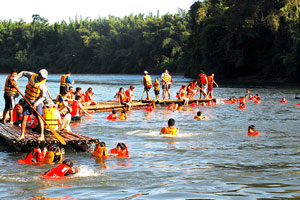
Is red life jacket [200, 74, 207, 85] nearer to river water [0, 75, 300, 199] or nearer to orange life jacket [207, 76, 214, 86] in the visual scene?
orange life jacket [207, 76, 214, 86]

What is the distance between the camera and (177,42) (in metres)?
111

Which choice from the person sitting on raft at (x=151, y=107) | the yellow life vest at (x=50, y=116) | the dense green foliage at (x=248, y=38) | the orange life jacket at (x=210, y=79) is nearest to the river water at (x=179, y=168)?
the yellow life vest at (x=50, y=116)

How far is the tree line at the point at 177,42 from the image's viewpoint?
56719mm

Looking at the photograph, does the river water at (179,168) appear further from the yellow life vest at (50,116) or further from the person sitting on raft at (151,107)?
the person sitting on raft at (151,107)

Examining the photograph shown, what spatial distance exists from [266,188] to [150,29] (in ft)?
372

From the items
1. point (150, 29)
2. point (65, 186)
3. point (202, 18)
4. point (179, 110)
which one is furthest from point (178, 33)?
point (65, 186)

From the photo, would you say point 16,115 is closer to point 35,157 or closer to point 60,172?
point 35,157

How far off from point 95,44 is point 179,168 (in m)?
128

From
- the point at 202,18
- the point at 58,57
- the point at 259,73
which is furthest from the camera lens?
the point at 58,57

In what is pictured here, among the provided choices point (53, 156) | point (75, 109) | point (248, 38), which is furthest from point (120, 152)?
point (248, 38)

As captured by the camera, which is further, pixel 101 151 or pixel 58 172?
pixel 101 151

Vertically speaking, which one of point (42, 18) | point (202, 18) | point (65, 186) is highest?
point (42, 18)

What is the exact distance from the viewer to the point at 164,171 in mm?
11281

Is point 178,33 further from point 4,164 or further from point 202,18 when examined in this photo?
point 4,164
